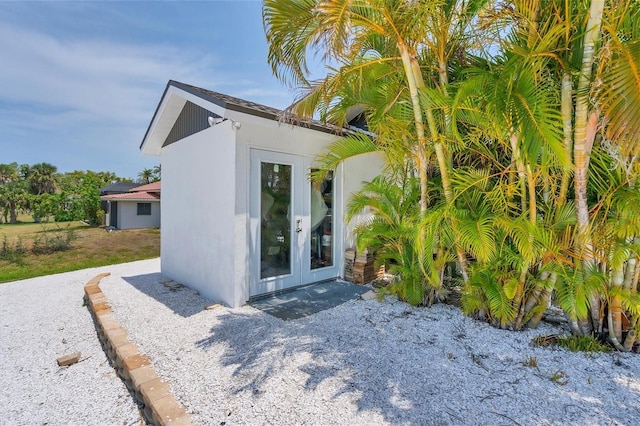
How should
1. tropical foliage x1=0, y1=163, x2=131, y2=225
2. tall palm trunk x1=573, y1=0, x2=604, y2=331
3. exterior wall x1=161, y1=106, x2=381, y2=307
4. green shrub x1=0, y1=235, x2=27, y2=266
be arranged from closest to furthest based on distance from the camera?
tall palm trunk x1=573, y1=0, x2=604, y2=331, exterior wall x1=161, y1=106, x2=381, y2=307, green shrub x1=0, y1=235, x2=27, y2=266, tropical foliage x1=0, y1=163, x2=131, y2=225

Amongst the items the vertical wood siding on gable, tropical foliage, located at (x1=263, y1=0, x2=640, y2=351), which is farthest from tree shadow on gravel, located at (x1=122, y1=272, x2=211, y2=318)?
tropical foliage, located at (x1=263, y1=0, x2=640, y2=351)

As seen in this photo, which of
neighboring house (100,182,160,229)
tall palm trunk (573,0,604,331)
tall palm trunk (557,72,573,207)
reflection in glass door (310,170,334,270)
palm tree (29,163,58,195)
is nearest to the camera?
tall palm trunk (573,0,604,331)

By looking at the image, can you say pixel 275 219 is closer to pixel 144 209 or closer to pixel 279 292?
pixel 279 292

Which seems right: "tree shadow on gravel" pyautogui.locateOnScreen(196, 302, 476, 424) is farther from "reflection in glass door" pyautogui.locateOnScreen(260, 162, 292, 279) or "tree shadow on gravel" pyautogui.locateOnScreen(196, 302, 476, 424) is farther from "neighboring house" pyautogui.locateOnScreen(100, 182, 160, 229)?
"neighboring house" pyautogui.locateOnScreen(100, 182, 160, 229)

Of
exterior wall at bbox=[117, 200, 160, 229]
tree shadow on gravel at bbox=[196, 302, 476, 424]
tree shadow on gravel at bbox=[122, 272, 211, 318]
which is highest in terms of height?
exterior wall at bbox=[117, 200, 160, 229]

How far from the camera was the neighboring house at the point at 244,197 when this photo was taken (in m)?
5.74

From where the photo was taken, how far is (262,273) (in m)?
6.23

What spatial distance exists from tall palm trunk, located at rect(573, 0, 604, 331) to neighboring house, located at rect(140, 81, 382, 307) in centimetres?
425

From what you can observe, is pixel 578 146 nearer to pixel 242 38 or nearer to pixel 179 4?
pixel 242 38

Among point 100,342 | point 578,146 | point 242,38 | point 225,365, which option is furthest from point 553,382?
point 242,38

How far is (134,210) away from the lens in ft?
83.2

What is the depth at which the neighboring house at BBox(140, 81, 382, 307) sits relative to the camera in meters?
5.74

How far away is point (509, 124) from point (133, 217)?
28691 millimetres

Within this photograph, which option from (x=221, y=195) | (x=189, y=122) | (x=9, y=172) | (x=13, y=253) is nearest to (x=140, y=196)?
(x=13, y=253)
